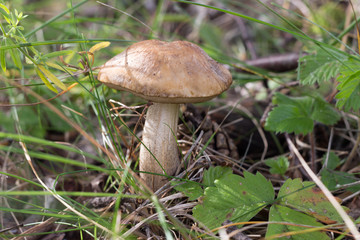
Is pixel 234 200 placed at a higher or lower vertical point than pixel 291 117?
lower

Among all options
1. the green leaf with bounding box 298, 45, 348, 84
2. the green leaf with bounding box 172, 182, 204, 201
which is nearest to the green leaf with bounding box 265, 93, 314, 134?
the green leaf with bounding box 298, 45, 348, 84

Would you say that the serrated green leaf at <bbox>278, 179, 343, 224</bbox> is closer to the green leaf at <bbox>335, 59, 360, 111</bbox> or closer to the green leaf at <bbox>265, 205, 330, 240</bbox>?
the green leaf at <bbox>265, 205, 330, 240</bbox>

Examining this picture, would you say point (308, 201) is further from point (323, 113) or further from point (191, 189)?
point (323, 113)

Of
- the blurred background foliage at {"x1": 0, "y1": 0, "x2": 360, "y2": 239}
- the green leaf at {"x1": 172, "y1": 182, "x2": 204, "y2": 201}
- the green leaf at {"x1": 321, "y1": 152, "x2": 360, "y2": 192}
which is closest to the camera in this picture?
the green leaf at {"x1": 172, "y1": 182, "x2": 204, "y2": 201}

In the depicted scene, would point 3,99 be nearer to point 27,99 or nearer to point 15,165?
point 27,99

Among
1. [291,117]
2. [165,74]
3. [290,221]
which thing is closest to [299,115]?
[291,117]

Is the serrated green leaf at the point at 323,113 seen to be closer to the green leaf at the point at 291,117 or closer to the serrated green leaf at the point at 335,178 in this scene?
the green leaf at the point at 291,117
